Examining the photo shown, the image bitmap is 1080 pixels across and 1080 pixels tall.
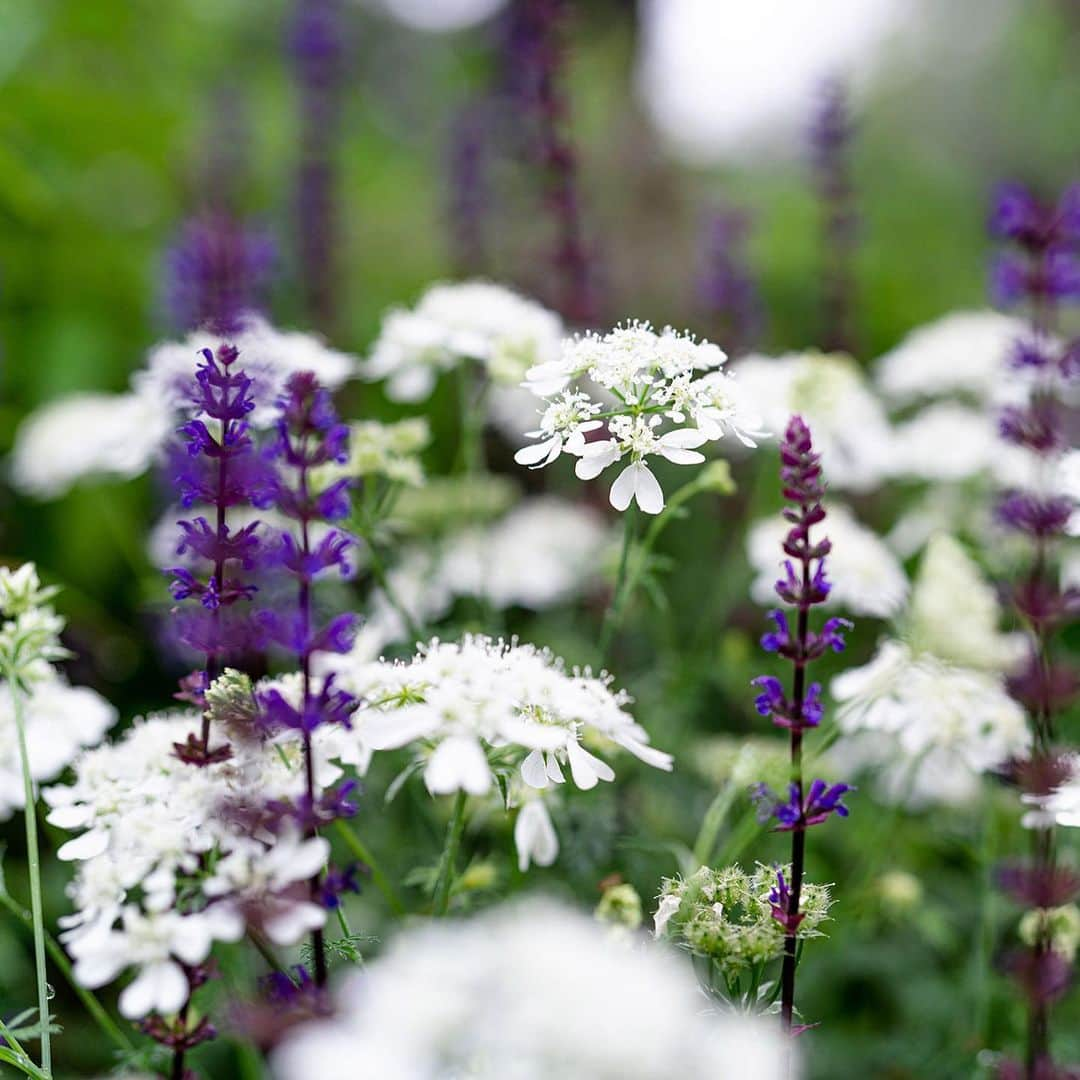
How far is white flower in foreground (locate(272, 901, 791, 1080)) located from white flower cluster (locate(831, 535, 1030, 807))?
2.56ft

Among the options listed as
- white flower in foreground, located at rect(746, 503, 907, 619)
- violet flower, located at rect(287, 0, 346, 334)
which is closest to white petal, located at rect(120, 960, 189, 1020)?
white flower in foreground, located at rect(746, 503, 907, 619)

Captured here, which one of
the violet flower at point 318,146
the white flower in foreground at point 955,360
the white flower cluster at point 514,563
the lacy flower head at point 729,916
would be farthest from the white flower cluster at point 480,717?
the violet flower at point 318,146

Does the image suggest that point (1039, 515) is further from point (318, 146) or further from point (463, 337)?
point (318, 146)

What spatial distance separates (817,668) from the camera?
88.6 inches

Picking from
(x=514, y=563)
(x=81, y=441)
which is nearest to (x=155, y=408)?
(x=81, y=441)

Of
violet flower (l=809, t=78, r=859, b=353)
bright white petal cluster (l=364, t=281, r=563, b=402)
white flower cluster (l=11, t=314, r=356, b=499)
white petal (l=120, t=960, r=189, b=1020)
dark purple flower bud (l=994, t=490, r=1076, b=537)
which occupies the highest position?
violet flower (l=809, t=78, r=859, b=353)

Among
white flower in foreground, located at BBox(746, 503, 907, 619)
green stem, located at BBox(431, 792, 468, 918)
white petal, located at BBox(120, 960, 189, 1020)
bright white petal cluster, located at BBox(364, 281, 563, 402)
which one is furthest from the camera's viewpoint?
white flower in foreground, located at BBox(746, 503, 907, 619)

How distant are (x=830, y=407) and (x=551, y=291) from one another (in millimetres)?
990

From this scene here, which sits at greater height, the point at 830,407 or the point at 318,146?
the point at 318,146

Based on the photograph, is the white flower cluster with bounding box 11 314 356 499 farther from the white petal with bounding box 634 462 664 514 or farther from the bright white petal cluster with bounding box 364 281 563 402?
the white petal with bounding box 634 462 664 514

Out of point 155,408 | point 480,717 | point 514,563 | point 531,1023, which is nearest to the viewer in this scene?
point 531,1023

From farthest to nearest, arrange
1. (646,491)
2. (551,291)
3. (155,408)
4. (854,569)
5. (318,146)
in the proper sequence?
(318,146), (551,291), (854,569), (155,408), (646,491)

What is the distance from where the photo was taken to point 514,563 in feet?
7.53

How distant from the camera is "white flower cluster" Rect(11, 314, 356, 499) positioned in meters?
1.34
